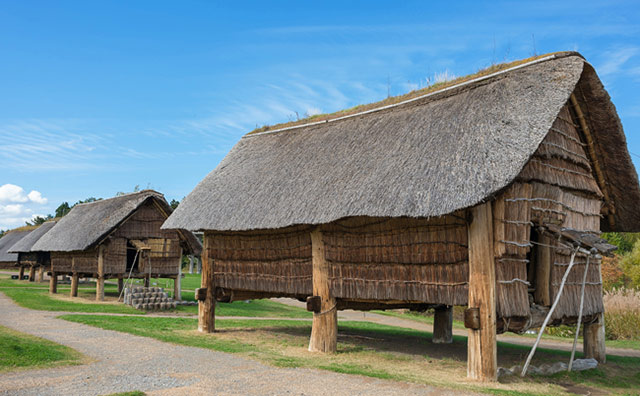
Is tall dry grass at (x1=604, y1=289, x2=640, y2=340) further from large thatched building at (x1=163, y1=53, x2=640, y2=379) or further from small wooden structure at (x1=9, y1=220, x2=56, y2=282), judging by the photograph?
small wooden structure at (x1=9, y1=220, x2=56, y2=282)

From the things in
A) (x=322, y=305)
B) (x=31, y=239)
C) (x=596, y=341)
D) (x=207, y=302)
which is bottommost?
(x=596, y=341)

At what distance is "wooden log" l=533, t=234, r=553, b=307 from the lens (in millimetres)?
9453

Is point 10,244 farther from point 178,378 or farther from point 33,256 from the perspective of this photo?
point 178,378

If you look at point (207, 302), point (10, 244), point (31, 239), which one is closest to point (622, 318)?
point (207, 302)

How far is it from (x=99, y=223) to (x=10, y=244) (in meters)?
24.1

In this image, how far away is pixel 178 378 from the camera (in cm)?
815

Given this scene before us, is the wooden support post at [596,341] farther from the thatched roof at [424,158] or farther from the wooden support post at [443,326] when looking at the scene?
the wooden support post at [443,326]

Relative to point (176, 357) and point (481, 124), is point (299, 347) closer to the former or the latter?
point (176, 357)

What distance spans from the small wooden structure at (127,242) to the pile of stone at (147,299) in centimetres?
105

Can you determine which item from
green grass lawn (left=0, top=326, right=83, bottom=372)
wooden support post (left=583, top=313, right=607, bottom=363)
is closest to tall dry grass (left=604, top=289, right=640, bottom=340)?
wooden support post (left=583, top=313, right=607, bottom=363)

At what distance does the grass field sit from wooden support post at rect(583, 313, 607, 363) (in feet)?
0.92

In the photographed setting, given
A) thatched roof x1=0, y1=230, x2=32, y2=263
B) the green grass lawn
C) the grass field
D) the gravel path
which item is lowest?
the grass field

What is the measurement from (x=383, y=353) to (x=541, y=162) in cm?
532

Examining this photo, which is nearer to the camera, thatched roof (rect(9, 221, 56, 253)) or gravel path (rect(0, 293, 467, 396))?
gravel path (rect(0, 293, 467, 396))
